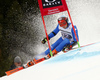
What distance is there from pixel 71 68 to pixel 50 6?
3.87 ft

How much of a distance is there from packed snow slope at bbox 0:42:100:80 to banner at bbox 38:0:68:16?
2.73 feet

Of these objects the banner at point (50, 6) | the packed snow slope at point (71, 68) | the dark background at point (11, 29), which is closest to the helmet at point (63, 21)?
the banner at point (50, 6)

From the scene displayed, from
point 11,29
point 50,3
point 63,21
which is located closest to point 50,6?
point 50,3

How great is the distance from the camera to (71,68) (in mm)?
1615

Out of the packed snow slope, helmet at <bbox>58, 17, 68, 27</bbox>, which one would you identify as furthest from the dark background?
the packed snow slope

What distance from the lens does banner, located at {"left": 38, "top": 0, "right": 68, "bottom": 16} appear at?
2.36 m

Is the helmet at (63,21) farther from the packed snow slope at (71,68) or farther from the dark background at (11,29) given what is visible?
the dark background at (11,29)

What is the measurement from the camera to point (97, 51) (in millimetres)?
1798

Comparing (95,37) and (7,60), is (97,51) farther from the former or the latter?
(7,60)

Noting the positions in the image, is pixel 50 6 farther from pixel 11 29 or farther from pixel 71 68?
pixel 11 29

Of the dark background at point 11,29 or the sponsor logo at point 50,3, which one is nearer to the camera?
the sponsor logo at point 50,3

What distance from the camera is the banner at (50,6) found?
2363 mm

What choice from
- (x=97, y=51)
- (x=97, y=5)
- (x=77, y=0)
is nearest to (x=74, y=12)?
(x=77, y=0)

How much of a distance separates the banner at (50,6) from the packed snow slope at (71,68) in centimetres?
83
